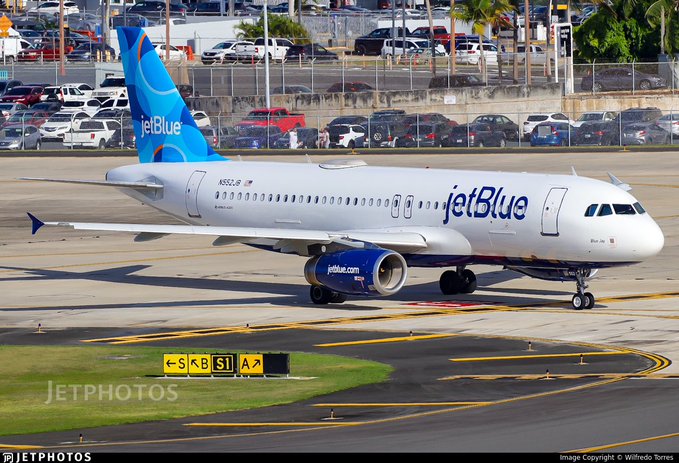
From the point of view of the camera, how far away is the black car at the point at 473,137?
109 m

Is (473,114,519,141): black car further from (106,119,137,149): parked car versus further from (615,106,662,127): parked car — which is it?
(106,119,137,149): parked car

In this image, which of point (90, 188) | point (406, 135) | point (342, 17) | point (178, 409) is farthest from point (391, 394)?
point (342, 17)

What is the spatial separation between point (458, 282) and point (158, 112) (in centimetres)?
1404

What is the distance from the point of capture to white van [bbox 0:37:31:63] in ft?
534

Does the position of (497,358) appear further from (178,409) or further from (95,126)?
(95,126)

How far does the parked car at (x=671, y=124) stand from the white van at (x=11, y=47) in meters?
82.7

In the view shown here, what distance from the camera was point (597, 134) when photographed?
352 ft

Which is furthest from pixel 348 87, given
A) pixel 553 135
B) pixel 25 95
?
pixel 25 95

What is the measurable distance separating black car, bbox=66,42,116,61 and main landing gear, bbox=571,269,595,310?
411 feet

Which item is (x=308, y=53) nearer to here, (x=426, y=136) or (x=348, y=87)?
(x=348, y=87)

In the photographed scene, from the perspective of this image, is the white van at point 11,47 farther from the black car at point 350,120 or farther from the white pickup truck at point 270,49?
the black car at point 350,120

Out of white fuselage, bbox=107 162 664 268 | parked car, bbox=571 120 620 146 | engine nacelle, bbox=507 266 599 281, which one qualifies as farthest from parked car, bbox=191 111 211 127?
engine nacelle, bbox=507 266 599 281

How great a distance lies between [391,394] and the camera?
105 ft

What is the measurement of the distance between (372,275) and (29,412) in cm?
1530
